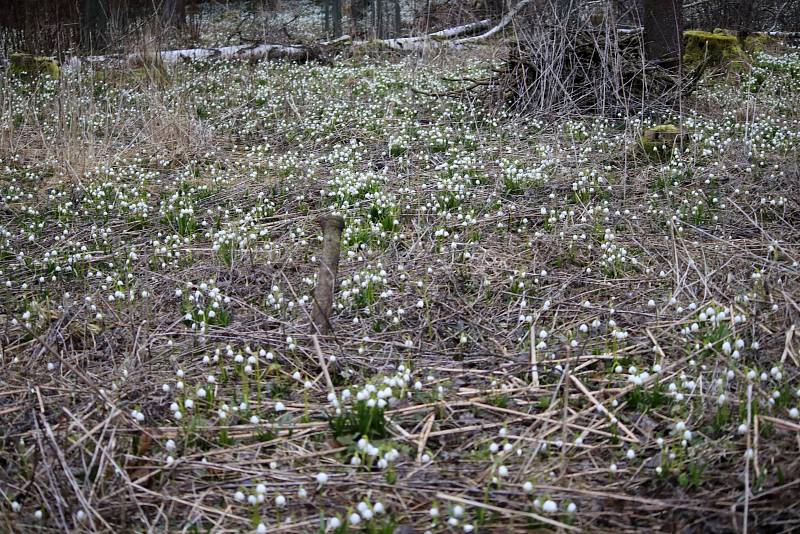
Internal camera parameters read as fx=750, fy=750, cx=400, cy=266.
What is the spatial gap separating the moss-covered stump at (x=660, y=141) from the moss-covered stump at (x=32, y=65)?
31.5 feet

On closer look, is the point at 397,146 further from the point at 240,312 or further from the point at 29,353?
the point at 29,353

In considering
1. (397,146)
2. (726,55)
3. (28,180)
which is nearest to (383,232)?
(397,146)

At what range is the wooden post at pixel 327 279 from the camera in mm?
4211

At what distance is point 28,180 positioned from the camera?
7699 mm

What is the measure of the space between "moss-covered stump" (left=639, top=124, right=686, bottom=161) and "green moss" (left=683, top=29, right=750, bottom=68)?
3952 mm

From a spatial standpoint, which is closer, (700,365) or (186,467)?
(186,467)

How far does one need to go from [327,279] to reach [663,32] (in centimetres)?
658

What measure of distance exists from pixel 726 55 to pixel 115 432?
1067 centimetres

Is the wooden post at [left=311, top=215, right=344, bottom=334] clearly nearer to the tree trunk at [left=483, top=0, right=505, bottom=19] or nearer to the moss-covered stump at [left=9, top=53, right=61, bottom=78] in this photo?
the moss-covered stump at [left=9, top=53, right=61, bottom=78]

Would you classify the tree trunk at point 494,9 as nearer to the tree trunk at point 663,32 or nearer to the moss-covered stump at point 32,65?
the tree trunk at point 663,32

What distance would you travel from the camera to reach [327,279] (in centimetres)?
423

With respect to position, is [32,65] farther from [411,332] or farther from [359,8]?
[411,332]

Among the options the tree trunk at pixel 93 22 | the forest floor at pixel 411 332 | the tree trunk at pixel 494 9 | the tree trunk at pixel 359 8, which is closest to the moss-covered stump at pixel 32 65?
the tree trunk at pixel 93 22

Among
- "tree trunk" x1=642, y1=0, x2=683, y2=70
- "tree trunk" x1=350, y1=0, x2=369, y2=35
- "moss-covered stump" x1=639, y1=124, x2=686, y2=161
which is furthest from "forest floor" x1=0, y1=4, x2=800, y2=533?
"tree trunk" x1=350, y1=0, x2=369, y2=35
